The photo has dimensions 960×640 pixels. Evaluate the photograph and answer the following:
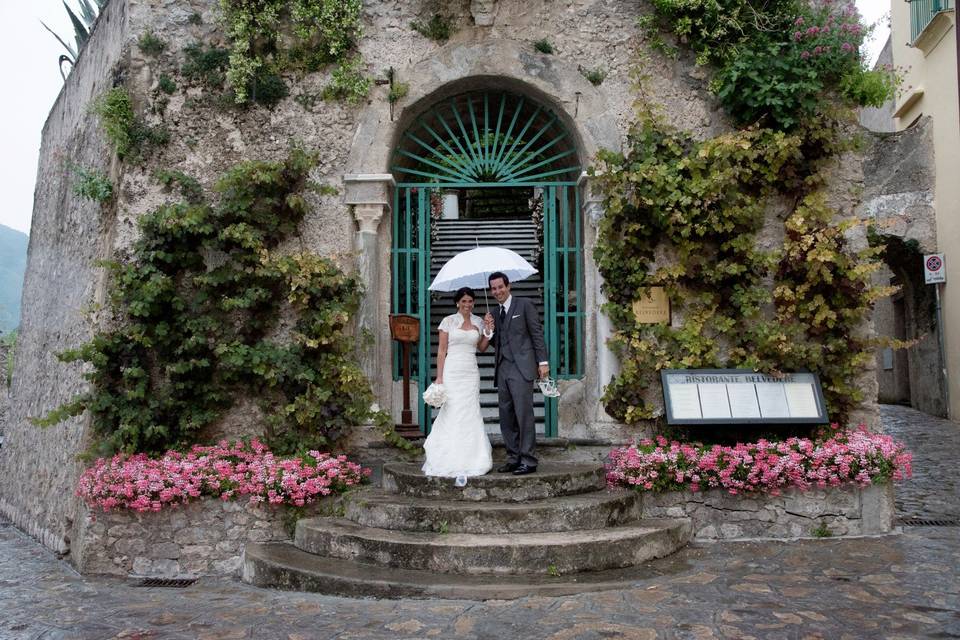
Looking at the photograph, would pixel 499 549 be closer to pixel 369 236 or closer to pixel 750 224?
pixel 369 236

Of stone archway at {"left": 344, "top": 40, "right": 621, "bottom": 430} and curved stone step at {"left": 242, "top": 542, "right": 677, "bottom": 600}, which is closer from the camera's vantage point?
curved stone step at {"left": 242, "top": 542, "right": 677, "bottom": 600}

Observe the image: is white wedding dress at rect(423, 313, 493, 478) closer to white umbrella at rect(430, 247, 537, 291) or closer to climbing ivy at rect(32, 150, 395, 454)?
white umbrella at rect(430, 247, 537, 291)

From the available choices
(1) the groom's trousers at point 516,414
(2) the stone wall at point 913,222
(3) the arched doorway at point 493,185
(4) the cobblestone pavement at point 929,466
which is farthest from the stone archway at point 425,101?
(2) the stone wall at point 913,222

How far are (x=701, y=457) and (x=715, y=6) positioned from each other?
3759mm

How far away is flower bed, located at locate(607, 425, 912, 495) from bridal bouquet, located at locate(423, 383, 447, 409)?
140 centimetres

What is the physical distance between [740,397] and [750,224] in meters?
1.45

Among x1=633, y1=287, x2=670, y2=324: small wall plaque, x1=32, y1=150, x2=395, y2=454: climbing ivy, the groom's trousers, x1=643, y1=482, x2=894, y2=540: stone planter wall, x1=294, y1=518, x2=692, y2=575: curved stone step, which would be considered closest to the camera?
x1=294, y1=518, x2=692, y2=575: curved stone step

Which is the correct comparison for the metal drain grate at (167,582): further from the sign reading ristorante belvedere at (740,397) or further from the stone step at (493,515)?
the sign reading ristorante belvedere at (740,397)

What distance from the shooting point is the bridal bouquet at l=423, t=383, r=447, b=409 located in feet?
18.9

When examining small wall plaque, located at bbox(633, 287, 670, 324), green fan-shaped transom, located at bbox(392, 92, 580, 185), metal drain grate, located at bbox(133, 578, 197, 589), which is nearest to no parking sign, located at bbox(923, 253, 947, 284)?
green fan-shaped transom, located at bbox(392, 92, 580, 185)

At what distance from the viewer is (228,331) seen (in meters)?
6.70

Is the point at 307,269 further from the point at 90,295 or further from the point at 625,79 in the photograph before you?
the point at 625,79

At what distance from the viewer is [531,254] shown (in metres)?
14.7

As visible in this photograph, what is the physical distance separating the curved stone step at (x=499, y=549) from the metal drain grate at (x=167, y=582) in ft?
3.27
